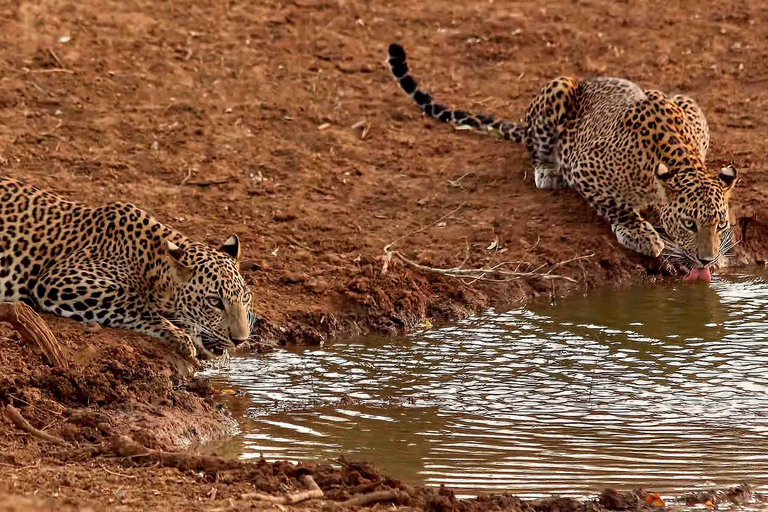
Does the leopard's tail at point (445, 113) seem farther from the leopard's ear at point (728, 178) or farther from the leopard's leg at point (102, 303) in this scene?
the leopard's leg at point (102, 303)

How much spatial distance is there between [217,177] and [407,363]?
3979 millimetres

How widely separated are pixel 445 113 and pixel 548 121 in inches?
49.1

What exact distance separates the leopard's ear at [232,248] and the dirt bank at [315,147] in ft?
2.11

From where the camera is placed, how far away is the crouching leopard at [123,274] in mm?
10266

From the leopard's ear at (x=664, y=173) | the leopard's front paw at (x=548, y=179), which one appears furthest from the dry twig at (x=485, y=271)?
the leopard's front paw at (x=548, y=179)

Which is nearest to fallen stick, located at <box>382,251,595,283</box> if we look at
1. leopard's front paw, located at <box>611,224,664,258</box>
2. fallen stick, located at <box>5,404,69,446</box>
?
leopard's front paw, located at <box>611,224,664,258</box>

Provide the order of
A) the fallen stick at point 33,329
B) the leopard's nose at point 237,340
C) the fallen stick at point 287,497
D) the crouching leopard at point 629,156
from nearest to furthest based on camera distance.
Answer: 1. the fallen stick at point 287,497
2. the fallen stick at point 33,329
3. the leopard's nose at point 237,340
4. the crouching leopard at point 629,156

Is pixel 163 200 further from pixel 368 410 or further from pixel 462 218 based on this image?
pixel 368 410

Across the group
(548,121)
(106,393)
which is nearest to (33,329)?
(106,393)

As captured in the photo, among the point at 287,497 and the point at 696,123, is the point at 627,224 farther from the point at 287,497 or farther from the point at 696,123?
the point at 287,497

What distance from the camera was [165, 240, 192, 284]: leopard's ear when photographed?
10328 mm

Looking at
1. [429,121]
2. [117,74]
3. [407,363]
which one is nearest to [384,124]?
[429,121]

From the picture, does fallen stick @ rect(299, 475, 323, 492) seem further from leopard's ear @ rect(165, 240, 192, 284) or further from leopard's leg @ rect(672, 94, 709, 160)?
leopard's leg @ rect(672, 94, 709, 160)

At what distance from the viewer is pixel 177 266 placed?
10.4 metres
